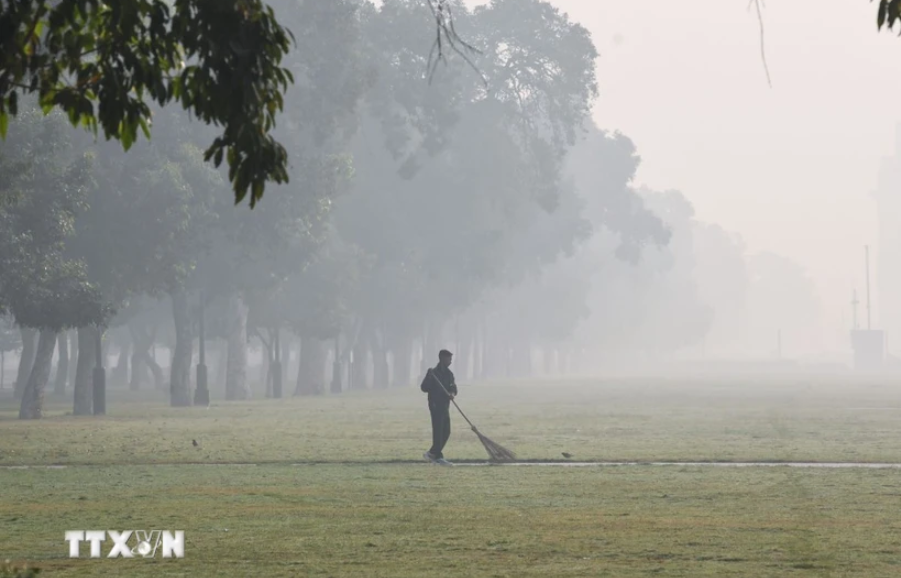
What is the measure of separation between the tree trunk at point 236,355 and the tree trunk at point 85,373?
13269 millimetres

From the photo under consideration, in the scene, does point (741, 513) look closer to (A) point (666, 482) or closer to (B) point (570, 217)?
(A) point (666, 482)

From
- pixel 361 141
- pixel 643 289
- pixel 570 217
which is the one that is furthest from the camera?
pixel 643 289

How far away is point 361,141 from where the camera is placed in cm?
7338

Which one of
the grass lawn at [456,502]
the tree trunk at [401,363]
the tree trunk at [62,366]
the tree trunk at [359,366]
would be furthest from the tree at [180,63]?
the tree trunk at [401,363]

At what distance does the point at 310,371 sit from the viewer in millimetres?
70812

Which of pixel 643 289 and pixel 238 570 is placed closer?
pixel 238 570

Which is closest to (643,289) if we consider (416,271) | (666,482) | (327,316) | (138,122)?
(416,271)

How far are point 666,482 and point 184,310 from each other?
121ft

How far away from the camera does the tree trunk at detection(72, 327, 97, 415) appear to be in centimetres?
4762

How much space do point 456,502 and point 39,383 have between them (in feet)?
96.1

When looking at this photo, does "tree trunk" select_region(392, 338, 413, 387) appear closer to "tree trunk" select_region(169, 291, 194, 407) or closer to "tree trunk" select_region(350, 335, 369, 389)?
"tree trunk" select_region(350, 335, 369, 389)

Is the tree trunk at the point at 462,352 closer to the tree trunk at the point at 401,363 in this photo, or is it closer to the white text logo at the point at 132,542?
the tree trunk at the point at 401,363

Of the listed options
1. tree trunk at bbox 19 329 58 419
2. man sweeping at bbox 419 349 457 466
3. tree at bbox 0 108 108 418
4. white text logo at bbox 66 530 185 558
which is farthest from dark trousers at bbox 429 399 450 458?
tree trunk at bbox 19 329 58 419

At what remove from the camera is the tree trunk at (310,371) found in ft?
230
